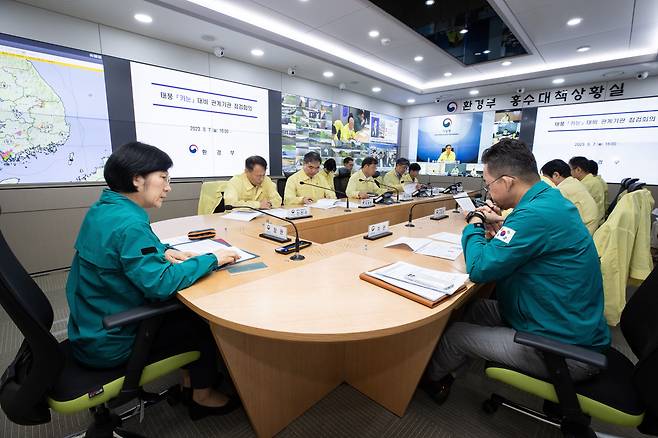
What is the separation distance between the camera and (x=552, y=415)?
1.37m

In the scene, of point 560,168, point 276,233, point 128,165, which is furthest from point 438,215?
point 128,165

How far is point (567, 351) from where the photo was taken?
3.07ft

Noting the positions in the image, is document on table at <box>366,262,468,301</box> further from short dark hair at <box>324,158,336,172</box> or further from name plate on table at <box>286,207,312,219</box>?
short dark hair at <box>324,158,336,172</box>

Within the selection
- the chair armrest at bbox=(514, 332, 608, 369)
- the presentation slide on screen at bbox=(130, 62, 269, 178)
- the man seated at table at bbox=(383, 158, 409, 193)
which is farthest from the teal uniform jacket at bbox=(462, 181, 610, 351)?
the man seated at table at bbox=(383, 158, 409, 193)

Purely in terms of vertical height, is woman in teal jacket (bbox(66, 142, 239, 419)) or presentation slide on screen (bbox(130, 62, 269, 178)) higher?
presentation slide on screen (bbox(130, 62, 269, 178))

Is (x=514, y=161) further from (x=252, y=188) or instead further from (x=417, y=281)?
(x=252, y=188)

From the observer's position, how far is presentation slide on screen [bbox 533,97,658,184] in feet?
16.9

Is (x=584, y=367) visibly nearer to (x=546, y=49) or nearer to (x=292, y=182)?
(x=292, y=182)

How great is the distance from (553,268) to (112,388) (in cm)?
167

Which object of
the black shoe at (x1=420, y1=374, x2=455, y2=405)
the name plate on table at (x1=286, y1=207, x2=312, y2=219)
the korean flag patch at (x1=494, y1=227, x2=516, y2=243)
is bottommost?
the black shoe at (x1=420, y1=374, x2=455, y2=405)

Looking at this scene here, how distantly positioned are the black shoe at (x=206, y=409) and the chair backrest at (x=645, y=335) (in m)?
1.65

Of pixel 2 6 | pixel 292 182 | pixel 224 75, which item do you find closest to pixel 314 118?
pixel 224 75

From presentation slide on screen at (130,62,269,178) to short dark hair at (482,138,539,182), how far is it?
Result: 12.9ft

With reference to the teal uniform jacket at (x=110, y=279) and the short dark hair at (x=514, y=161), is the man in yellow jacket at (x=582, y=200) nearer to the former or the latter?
the short dark hair at (x=514, y=161)
